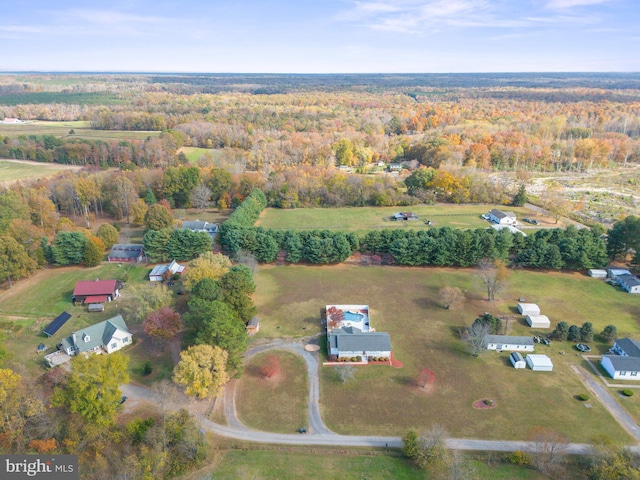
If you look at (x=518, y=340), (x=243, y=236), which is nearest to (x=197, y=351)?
(x=243, y=236)

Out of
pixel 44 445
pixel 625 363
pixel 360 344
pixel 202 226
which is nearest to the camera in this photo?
pixel 44 445

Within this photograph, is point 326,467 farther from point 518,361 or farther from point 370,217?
point 370,217

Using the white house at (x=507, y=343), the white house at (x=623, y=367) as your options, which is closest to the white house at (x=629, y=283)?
the white house at (x=623, y=367)

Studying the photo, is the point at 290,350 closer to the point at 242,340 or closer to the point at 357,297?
the point at 242,340

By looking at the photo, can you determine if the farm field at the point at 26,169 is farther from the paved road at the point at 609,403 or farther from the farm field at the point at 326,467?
the paved road at the point at 609,403

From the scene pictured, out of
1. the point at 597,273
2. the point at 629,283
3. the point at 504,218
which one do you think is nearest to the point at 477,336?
the point at 629,283

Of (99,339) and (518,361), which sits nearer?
(518,361)

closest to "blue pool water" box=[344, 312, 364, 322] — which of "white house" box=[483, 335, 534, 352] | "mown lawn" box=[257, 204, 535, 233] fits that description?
"white house" box=[483, 335, 534, 352]
